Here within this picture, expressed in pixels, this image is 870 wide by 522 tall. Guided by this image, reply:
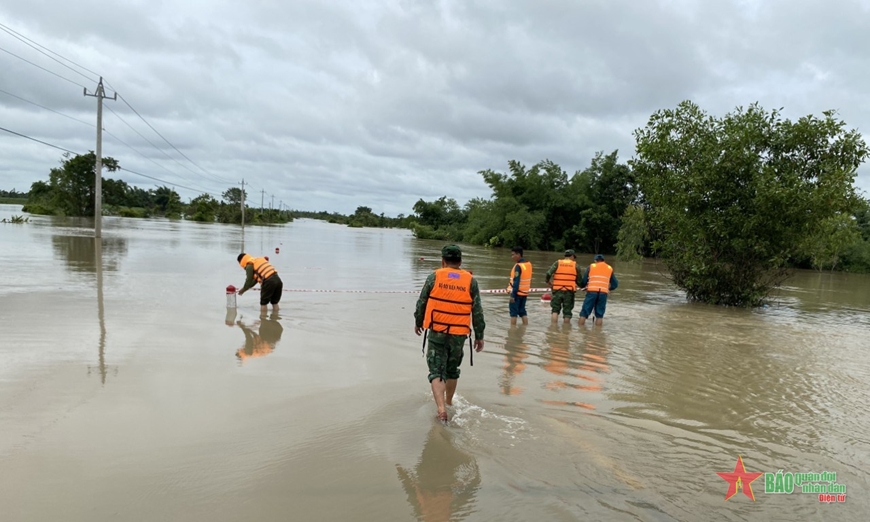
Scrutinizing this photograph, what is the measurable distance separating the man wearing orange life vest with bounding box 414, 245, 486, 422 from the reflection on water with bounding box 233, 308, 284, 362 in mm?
3146

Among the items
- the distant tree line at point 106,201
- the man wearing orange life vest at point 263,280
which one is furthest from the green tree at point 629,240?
the distant tree line at point 106,201

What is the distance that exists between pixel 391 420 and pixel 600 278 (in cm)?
702

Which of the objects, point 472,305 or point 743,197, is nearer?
point 472,305

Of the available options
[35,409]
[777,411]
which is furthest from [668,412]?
[35,409]

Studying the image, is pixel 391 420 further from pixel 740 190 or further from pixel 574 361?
pixel 740 190

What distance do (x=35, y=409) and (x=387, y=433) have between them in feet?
10.7

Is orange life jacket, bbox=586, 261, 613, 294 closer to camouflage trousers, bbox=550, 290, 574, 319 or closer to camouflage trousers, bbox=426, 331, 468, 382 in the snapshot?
camouflage trousers, bbox=550, 290, 574, 319

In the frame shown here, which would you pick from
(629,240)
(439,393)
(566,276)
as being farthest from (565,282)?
(629,240)

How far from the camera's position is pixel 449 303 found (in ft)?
17.4

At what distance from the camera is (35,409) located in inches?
196

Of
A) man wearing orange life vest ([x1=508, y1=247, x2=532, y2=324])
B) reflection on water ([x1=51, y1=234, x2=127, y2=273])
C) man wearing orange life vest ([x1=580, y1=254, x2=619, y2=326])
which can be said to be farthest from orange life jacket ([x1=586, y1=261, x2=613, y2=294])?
reflection on water ([x1=51, y1=234, x2=127, y2=273])

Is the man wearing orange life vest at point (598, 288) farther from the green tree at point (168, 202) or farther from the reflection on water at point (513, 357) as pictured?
the green tree at point (168, 202)

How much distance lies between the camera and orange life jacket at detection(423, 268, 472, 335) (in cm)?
527

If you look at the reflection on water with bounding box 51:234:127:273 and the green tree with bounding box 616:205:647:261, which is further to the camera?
the green tree with bounding box 616:205:647:261
